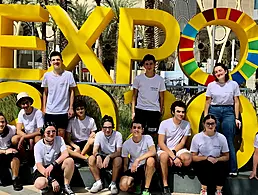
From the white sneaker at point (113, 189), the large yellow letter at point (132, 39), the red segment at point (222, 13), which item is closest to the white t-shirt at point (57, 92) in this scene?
the large yellow letter at point (132, 39)

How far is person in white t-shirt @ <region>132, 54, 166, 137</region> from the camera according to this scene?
644 centimetres

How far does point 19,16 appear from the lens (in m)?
7.23

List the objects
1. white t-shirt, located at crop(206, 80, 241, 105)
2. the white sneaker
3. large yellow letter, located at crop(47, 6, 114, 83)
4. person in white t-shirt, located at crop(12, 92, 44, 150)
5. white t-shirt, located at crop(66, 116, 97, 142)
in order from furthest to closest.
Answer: large yellow letter, located at crop(47, 6, 114, 83) < white t-shirt, located at crop(66, 116, 97, 142) < person in white t-shirt, located at crop(12, 92, 44, 150) < white t-shirt, located at crop(206, 80, 241, 105) < the white sneaker

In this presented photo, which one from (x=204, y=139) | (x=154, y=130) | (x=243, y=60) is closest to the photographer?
(x=204, y=139)

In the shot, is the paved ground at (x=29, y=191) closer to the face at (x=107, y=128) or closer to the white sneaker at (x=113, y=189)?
the white sneaker at (x=113, y=189)

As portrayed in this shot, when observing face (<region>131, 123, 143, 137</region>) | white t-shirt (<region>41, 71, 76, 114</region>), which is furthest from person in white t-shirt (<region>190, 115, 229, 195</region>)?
white t-shirt (<region>41, 71, 76, 114</region>)

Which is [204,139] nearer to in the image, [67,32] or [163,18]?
[163,18]

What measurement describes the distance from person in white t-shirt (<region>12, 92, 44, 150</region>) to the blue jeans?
285cm

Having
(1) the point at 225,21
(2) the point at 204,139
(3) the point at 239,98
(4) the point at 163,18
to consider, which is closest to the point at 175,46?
(4) the point at 163,18

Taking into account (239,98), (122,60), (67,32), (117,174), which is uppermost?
(67,32)

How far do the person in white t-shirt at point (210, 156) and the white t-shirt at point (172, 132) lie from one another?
36 cm

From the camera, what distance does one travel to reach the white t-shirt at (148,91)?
6438 millimetres

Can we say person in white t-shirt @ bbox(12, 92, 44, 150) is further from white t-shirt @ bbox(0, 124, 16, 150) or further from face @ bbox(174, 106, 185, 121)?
face @ bbox(174, 106, 185, 121)

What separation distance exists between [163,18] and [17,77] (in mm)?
2911
